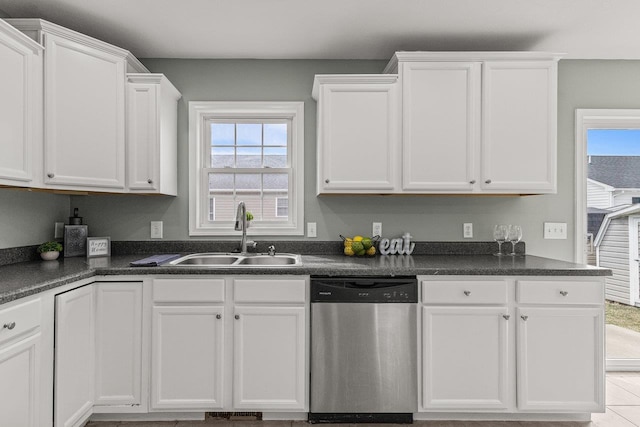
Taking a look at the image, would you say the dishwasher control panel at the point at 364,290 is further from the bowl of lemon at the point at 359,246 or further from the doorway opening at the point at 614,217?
the doorway opening at the point at 614,217

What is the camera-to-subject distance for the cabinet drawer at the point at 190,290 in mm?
2240

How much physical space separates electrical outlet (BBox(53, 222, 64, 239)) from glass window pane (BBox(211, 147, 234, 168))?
115cm

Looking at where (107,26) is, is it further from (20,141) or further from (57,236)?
(57,236)

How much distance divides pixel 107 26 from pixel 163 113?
2.04 feet

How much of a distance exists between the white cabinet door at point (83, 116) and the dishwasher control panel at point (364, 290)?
1.48 meters

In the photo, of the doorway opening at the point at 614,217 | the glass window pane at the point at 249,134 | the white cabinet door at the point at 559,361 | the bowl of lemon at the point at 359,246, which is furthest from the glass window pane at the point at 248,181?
the doorway opening at the point at 614,217

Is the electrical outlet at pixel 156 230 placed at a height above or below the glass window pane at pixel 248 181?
below

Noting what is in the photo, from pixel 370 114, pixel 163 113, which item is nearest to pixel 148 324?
pixel 163 113

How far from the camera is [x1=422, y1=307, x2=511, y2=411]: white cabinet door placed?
2.26 meters

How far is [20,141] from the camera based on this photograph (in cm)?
205

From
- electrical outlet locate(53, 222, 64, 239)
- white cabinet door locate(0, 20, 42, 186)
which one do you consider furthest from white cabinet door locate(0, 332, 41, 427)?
electrical outlet locate(53, 222, 64, 239)

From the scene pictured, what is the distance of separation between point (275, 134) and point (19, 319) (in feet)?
6.68

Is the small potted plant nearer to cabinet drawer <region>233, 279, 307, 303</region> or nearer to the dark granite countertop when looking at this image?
the dark granite countertop

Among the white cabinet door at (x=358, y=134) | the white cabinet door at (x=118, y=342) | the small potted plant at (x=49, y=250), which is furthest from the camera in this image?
the white cabinet door at (x=358, y=134)
